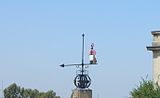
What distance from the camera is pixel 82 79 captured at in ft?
80.7

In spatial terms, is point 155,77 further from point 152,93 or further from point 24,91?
point 24,91

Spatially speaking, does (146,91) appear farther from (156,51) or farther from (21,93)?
(21,93)

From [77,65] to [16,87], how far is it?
73.3 metres

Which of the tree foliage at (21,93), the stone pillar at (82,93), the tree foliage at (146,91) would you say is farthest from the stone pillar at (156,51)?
the tree foliage at (21,93)

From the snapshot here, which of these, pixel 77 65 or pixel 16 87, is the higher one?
pixel 16 87

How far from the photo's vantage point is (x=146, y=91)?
3553 cm

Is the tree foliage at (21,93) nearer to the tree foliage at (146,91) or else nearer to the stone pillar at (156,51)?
the stone pillar at (156,51)

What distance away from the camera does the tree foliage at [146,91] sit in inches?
1377

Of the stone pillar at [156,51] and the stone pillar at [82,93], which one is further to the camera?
the stone pillar at [156,51]

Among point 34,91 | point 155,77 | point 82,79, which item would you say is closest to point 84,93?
point 82,79

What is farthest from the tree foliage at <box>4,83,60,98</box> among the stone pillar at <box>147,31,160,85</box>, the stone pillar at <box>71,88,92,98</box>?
the stone pillar at <box>71,88,92,98</box>

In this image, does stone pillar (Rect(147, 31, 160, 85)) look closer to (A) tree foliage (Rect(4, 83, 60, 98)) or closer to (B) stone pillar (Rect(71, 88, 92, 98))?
(B) stone pillar (Rect(71, 88, 92, 98))

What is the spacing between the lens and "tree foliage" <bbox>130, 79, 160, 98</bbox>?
3497 cm

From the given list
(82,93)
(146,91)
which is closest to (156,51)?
(146,91)
